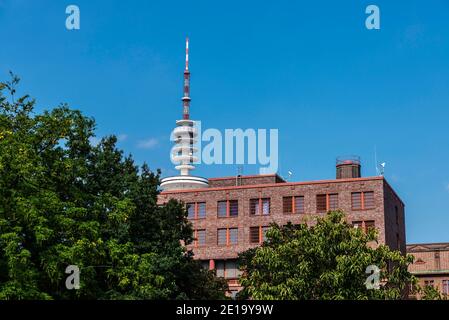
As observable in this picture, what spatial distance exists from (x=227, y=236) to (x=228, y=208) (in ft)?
10.7

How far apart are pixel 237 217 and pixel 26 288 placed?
59.0m

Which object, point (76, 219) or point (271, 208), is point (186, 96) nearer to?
point (271, 208)

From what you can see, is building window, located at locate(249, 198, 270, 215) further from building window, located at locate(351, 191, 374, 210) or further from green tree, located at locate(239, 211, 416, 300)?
green tree, located at locate(239, 211, 416, 300)

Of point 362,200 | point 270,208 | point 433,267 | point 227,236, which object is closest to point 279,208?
point 270,208

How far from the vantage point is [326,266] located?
3762cm

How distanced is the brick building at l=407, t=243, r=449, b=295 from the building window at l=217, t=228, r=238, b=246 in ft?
104

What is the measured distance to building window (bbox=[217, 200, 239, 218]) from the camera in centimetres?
8969

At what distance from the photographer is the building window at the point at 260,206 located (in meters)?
88.4

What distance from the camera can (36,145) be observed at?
123 ft

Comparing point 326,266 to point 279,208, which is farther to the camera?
point 279,208

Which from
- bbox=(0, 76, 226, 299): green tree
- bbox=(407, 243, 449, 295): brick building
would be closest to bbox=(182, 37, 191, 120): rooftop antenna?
bbox=(407, 243, 449, 295): brick building

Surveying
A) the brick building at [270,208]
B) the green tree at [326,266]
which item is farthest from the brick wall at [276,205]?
the green tree at [326,266]
